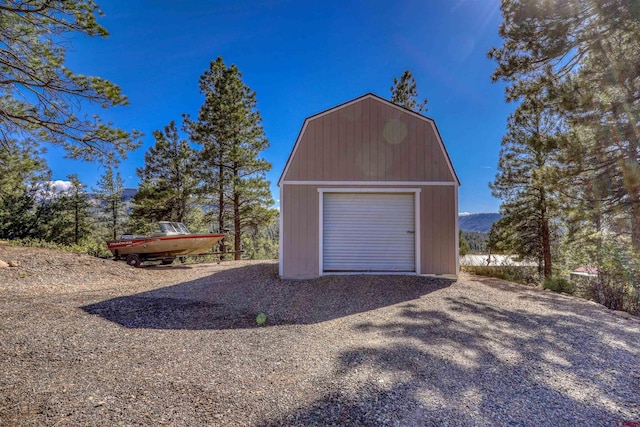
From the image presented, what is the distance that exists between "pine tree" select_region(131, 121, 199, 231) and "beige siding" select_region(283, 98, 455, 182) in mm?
10929

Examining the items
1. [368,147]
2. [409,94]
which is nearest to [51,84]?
[368,147]

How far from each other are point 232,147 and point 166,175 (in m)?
5.31

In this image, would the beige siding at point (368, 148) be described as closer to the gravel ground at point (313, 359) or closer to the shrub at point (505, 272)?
the gravel ground at point (313, 359)

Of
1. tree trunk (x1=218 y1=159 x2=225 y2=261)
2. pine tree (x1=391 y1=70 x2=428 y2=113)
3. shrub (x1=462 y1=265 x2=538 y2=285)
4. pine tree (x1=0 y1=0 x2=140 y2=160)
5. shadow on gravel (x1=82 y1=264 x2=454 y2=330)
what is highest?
pine tree (x1=391 y1=70 x2=428 y2=113)

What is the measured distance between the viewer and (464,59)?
30.2 feet

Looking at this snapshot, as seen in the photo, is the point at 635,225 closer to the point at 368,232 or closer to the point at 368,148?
the point at 368,232

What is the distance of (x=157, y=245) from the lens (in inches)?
392

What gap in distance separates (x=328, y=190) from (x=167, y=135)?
533 inches

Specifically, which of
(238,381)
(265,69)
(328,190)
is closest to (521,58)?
(328,190)

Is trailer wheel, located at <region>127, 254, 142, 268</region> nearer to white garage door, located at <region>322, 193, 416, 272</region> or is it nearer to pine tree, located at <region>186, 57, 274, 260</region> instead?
pine tree, located at <region>186, 57, 274, 260</region>

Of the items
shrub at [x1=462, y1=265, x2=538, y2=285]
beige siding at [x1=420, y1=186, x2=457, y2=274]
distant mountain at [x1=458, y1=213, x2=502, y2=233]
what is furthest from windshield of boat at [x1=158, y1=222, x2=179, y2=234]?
shrub at [x1=462, y1=265, x2=538, y2=285]

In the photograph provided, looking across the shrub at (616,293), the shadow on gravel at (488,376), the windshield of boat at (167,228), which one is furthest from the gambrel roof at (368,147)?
the windshield of boat at (167,228)

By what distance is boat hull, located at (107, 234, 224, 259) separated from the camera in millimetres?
9953

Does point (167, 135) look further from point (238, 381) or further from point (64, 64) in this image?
point (238, 381)
